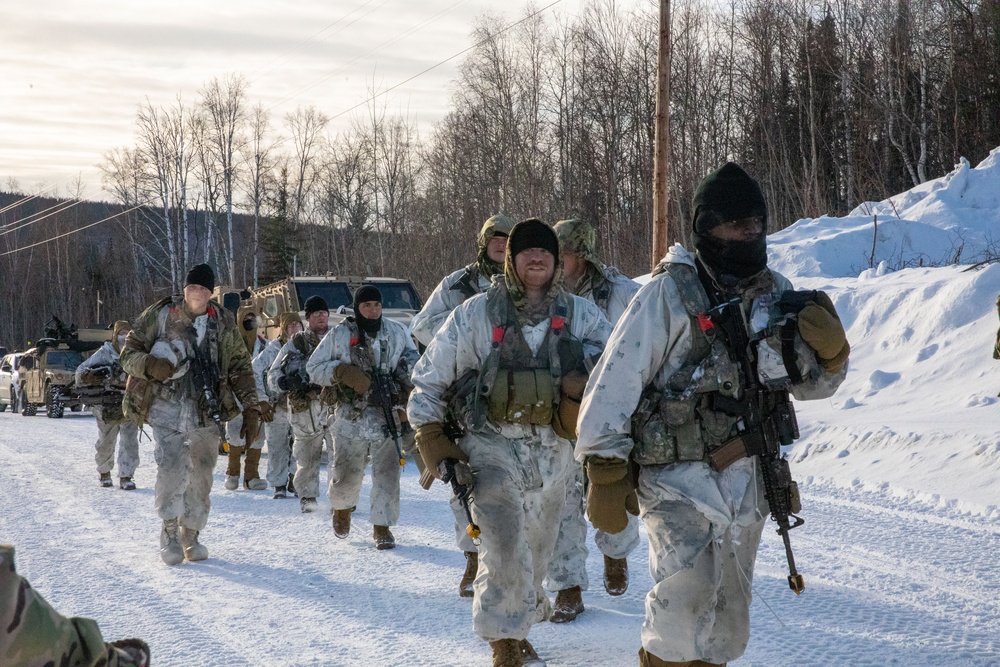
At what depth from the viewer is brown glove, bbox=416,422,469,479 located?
14.3ft

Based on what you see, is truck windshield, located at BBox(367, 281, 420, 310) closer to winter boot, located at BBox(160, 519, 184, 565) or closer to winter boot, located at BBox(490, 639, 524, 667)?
winter boot, located at BBox(160, 519, 184, 565)

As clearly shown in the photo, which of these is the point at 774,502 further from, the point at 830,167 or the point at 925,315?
the point at 830,167

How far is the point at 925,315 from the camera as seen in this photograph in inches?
493

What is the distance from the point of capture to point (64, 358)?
83.0 ft

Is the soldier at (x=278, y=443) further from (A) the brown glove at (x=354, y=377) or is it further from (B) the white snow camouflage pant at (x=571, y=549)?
(B) the white snow camouflage pant at (x=571, y=549)

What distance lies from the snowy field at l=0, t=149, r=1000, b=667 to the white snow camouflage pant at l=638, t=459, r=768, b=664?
4.20 feet

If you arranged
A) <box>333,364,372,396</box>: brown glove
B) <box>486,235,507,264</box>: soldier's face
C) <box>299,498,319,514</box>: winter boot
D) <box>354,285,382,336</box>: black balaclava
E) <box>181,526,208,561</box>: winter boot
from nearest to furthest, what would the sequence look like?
<box>486,235,507,264</box>: soldier's face
<box>181,526,208,561</box>: winter boot
<box>333,364,372,396</box>: brown glove
<box>354,285,382,336</box>: black balaclava
<box>299,498,319,514</box>: winter boot

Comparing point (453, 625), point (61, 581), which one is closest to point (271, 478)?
point (61, 581)

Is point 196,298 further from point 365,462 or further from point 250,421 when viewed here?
point 365,462

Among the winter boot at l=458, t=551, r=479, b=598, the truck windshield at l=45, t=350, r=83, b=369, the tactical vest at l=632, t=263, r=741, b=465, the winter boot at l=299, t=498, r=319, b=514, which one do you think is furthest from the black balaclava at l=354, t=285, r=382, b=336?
the truck windshield at l=45, t=350, r=83, b=369

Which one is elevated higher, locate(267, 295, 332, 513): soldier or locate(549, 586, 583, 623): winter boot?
locate(267, 295, 332, 513): soldier

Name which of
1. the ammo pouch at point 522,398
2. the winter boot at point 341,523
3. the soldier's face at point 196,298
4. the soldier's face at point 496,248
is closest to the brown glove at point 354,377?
the winter boot at point 341,523

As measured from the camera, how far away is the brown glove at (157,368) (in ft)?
22.9

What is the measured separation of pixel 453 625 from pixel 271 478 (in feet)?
19.3
